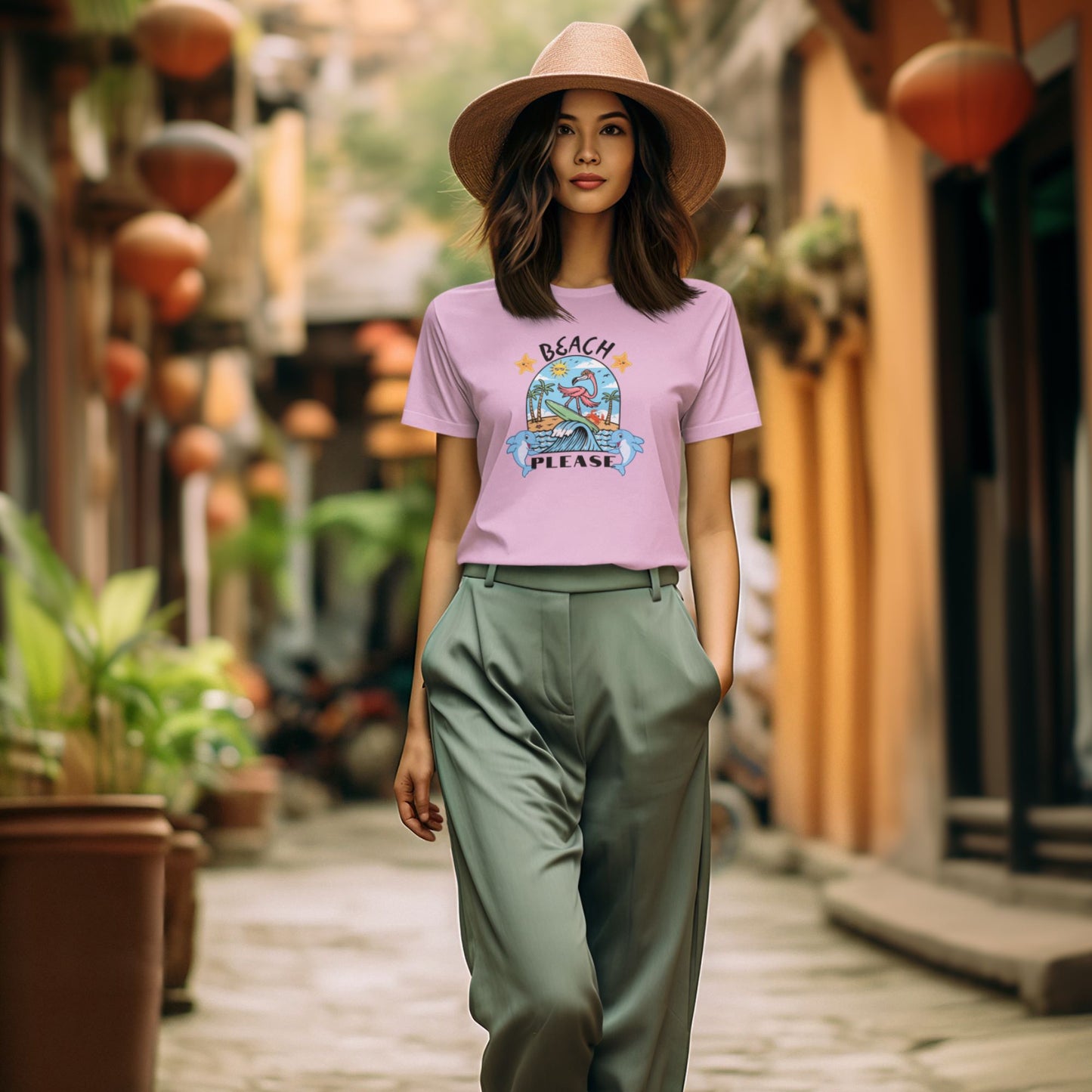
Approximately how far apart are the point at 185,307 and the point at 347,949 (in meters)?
6.56

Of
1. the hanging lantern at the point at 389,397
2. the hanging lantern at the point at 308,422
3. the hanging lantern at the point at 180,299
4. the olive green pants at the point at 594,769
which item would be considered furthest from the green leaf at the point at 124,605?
the hanging lantern at the point at 308,422

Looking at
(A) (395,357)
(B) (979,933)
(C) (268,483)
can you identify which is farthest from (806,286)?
(C) (268,483)

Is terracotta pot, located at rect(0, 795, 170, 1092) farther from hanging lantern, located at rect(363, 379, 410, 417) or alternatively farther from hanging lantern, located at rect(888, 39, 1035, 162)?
hanging lantern, located at rect(363, 379, 410, 417)

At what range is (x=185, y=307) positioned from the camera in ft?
41.4

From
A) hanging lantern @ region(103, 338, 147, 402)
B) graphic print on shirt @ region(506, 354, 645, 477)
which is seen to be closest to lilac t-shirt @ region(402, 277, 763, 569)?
graphic print on shirt @ region(506, 354, 645, 477)

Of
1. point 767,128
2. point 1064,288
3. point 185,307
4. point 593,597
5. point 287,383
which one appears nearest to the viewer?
point 593,597

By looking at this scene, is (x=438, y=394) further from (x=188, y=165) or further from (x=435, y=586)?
(x=188, y=165)

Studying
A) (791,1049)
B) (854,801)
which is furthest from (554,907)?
(854,801)

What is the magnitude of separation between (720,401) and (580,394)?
262 mm

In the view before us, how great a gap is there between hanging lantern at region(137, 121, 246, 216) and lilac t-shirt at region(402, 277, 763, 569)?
5.11m

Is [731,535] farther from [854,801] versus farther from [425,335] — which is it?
[854,801]

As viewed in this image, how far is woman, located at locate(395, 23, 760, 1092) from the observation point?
8.88 ft

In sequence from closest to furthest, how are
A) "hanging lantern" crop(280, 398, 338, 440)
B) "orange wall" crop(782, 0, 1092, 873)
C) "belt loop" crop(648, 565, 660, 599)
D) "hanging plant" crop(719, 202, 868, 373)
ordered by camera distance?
"belt loop" crop(648, 565, 660, 599) < "orange wall" crop(782, 0, 1092, 873) < "hanging plant" crop(719, 202, 868, 373) < "hanging lantern" crop(280, 398, 338, 440)

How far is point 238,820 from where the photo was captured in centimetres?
1120
